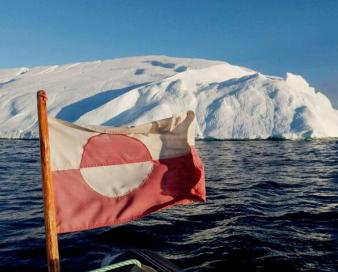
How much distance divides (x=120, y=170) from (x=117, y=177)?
0.31ft

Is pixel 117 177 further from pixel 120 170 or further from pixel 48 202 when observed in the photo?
pixel 48 202

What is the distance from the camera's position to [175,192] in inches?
203

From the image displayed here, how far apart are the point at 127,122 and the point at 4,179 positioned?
38.4m

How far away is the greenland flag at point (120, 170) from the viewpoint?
4.53m

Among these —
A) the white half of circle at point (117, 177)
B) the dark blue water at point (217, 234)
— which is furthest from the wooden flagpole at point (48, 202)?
the dark blue water at point (217, 234)

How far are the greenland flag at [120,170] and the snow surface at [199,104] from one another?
48.3 metres

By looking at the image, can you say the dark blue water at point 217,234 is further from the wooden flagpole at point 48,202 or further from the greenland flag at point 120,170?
the wooden flagpole at point 48,202

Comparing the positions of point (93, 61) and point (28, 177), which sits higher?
point (93, 61)

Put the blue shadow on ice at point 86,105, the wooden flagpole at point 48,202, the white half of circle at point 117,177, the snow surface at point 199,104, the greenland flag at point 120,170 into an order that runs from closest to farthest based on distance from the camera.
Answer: the wooden flagpole at point 48,202 < the greenland flag at point 120,170 < the white half of circle at point 117,177 < the snow surface at point 199,104 < the blue shadow on ice at point 86,105

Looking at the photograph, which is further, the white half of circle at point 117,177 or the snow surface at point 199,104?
the snow surface at point 199,104

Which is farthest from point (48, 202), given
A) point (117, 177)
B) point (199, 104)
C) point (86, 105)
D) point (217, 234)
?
point (86, 105)

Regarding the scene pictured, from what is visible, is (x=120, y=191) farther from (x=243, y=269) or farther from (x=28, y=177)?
(x=28, y=177)

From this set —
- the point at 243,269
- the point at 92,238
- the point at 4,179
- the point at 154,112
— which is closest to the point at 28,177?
the point at 4,179

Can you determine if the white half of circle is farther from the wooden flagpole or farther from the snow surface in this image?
the snow surface
